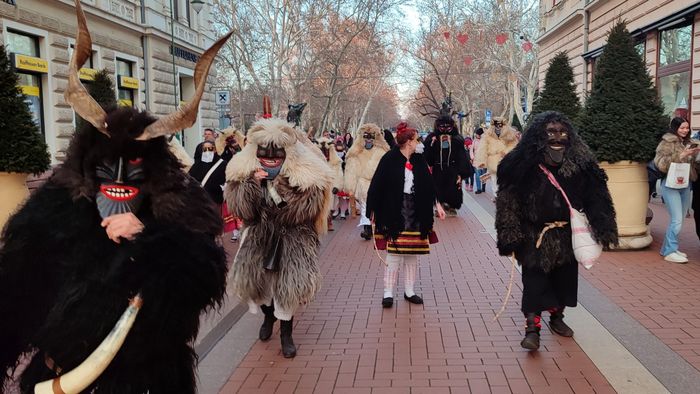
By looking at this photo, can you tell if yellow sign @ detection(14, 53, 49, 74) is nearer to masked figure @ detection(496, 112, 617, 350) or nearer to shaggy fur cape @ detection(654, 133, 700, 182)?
masked figure @ detection(496, 112, 617, 350)

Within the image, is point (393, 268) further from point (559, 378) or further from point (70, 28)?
point (70, 28)

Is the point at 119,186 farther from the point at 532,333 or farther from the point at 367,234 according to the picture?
the point at 367,234

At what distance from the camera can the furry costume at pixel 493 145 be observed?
48.0 ft

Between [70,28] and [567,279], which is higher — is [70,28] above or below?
above

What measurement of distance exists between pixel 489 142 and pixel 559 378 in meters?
10.8

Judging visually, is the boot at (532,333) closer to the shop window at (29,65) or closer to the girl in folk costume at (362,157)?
the girl in folk costume at (362,157)

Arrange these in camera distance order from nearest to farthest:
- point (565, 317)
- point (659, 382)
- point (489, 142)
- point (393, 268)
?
point (659, 382)
point (565, 317)
point (393, 268)
point (489, 142)

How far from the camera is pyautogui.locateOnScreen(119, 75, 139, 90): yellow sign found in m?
20.6

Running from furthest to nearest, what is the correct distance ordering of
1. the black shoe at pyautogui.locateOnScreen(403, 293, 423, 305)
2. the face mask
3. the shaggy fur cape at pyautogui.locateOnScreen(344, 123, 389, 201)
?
the shaggy fur cape at pyautogui.locateOnScreen(344, 123, 389, 201) < the face mask < the black shoe at pyautogui.locateOnScreen(403, 293, 423, 305)

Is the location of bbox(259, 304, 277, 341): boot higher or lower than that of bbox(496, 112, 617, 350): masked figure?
lower

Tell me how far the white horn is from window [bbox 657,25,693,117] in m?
15.4

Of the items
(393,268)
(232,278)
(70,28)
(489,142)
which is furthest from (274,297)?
(70,28)

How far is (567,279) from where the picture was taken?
5254mm

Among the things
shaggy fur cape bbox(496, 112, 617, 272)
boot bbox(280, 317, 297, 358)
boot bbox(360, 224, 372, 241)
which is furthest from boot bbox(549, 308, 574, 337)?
boot bbox(360, 224, 372, 241)
